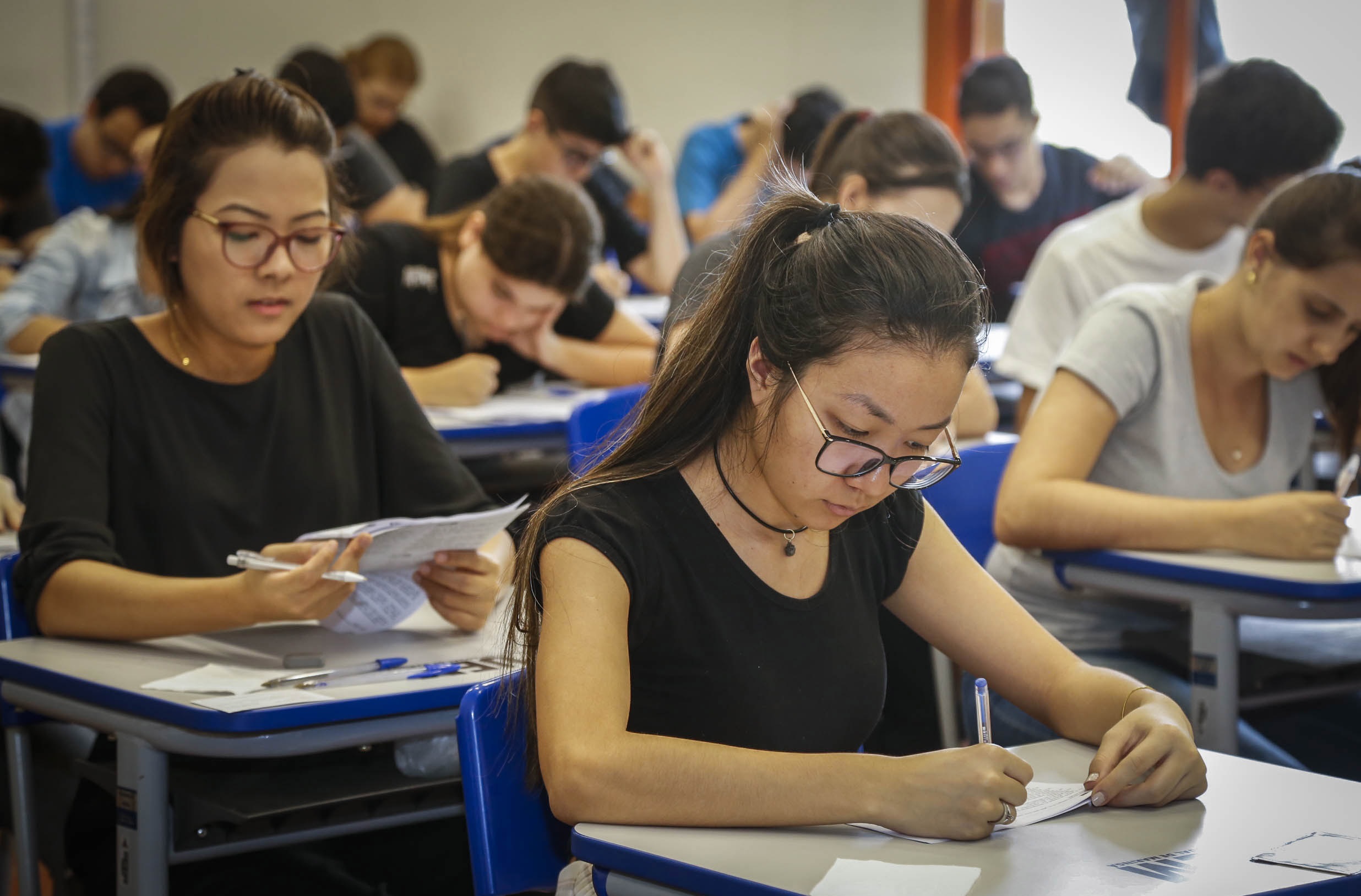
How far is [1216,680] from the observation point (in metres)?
1.81

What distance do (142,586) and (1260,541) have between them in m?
1.48

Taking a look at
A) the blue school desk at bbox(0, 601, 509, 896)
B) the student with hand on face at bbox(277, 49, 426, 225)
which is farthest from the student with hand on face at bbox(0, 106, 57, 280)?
the blue school desk at bbox(0, 601, 509, 896)

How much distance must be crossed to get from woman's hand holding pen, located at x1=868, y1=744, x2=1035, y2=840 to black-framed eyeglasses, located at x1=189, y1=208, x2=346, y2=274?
113cm

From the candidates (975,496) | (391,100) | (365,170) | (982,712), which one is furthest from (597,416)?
(391,100)

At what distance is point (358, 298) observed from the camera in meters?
3.07

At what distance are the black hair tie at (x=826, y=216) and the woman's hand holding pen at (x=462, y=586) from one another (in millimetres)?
659

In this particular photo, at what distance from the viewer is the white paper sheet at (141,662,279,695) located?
1402mm

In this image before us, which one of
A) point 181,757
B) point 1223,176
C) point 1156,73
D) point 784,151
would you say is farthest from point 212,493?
point 1156,73

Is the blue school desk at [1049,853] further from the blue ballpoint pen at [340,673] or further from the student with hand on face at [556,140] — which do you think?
the student with hand on face at [556,140]

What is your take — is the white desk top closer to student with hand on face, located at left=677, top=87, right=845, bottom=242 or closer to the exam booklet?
the exam booklet

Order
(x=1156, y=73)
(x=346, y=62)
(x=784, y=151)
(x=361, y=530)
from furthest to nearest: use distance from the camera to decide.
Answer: (x=346, y=62) → (x=1156, y=73) → (x=784, y=151) → (x=361, y=530)

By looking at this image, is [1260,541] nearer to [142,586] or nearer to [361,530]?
[361,530]

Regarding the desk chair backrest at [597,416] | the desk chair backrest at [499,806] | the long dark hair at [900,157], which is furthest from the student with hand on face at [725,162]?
the desk chair backrest at [499,806]

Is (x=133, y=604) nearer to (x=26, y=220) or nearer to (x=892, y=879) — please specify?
(x=892, y=879)
